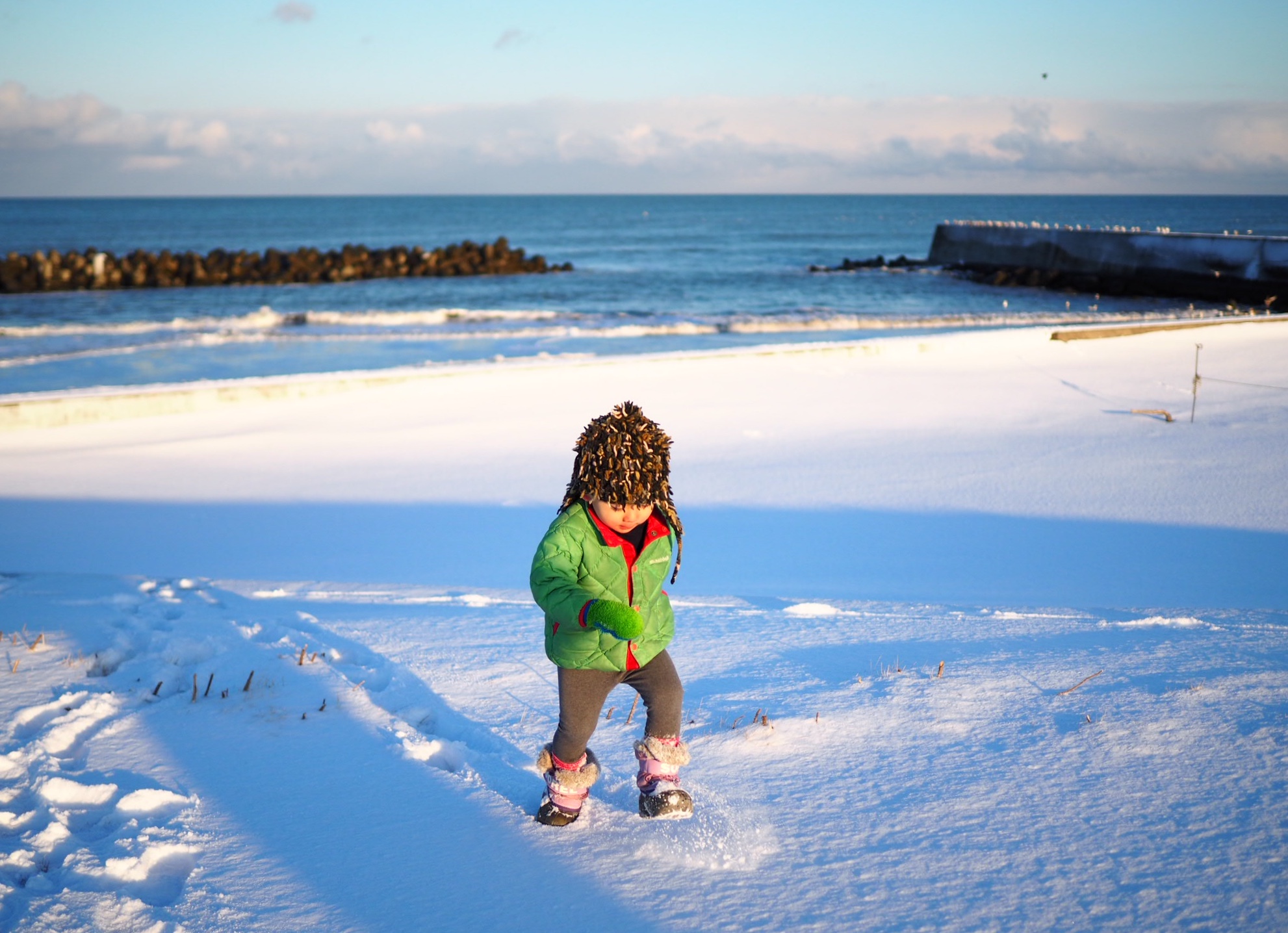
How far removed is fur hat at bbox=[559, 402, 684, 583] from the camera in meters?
2.05

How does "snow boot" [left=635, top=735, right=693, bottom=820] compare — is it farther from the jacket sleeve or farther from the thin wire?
the thin wire

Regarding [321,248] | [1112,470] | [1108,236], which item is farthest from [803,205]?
[1112,470]

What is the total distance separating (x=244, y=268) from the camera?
33562 mm

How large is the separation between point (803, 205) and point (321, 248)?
11056 centimetres

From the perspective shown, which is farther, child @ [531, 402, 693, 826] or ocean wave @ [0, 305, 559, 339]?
ocean wave @ [0, 305, 559, 339]

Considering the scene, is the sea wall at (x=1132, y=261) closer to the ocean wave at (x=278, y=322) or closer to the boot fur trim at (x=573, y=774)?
the ocean wave at (x=278, y=322)

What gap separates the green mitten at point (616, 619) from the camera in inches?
76.3

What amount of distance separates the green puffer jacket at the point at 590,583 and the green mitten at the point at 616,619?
0.10 m

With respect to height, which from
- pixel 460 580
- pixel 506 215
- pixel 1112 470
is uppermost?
pixel 506 215

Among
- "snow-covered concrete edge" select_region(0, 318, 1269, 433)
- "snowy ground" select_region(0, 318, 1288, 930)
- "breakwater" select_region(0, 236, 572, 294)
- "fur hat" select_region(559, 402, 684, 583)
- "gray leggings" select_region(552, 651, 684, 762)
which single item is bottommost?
"snowy ground" select_region(0, 318, 1288, 930)

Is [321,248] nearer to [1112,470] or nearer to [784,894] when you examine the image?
[1112,470]

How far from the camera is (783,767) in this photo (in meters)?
2.54

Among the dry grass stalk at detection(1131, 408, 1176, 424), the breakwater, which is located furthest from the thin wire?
the breakwater

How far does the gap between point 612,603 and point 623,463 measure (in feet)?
1.01
